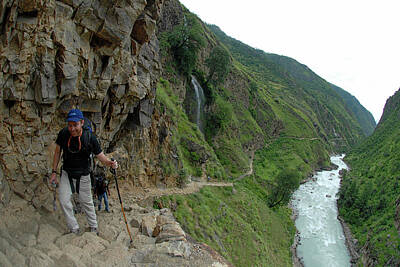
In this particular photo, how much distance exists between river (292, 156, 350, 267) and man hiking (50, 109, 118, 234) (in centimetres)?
3428

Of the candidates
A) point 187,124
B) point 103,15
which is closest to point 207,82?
point 187,124

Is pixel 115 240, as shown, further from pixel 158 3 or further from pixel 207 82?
pixel 207 82

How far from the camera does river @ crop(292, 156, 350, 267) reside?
3338 centimetres

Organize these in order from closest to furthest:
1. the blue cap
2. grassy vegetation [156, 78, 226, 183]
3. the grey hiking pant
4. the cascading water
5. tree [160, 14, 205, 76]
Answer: the blue cap, the grey hiking pant, grassy vegetation [156, 78, 226, 183], tree [160, 14, 205, 76], the cascading water

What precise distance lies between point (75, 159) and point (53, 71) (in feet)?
17.1

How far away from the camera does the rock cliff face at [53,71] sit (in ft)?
26.0

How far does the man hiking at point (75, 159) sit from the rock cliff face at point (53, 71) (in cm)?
215

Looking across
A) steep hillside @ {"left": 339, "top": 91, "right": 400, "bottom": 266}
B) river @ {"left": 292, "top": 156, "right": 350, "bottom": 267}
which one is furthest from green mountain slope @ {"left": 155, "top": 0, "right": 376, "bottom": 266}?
steep hillside @ {"left": 339, "top": 91, "right": 400, "bottom": 266}

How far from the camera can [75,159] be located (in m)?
6.41

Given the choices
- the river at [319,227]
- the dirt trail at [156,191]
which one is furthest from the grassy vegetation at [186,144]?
the river at [319,227]

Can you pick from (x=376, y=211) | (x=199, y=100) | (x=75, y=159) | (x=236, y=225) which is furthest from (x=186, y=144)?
(x=376, y=211)

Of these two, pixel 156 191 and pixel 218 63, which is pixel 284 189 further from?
pixel 218 63

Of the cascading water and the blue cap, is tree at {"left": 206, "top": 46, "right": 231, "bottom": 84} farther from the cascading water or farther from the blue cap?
the blue cap

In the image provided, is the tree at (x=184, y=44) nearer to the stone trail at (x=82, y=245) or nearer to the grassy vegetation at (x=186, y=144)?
the grassy vegetation at (x=186, y=144)
